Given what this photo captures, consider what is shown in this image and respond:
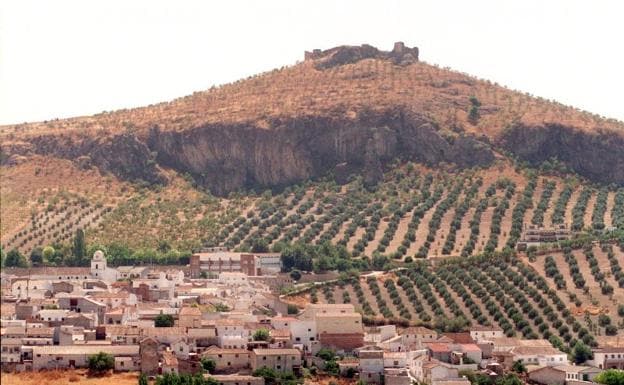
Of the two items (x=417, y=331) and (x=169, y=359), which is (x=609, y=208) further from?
(x=169, y=359)

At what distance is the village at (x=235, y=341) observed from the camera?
72.9 metres

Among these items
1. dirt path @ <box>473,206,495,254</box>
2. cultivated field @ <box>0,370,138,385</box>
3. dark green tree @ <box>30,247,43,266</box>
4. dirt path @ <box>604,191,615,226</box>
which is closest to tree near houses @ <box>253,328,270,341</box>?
cultivated field @ <box>0,370,138,385</box>

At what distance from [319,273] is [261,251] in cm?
992

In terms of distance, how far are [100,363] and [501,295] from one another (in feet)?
98.6

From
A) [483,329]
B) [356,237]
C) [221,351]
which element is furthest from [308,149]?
[221,351]

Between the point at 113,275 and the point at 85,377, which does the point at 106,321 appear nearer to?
the point at 85,377

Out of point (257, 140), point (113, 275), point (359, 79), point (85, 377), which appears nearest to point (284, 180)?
point (257, 140)

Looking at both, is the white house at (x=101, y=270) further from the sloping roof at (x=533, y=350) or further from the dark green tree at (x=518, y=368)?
the dark green tree at (x=518, y=368)

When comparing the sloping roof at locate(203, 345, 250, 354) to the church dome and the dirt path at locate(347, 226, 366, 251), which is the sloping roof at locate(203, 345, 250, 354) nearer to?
the church dome

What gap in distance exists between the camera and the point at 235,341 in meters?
76.5

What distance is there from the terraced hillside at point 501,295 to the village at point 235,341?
115 inches

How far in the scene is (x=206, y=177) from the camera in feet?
436

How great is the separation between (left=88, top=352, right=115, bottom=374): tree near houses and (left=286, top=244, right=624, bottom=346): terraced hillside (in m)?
20.7

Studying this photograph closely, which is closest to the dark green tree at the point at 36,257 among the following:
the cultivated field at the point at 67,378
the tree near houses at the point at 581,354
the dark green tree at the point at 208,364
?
the dark green tree at the point at 208,364
